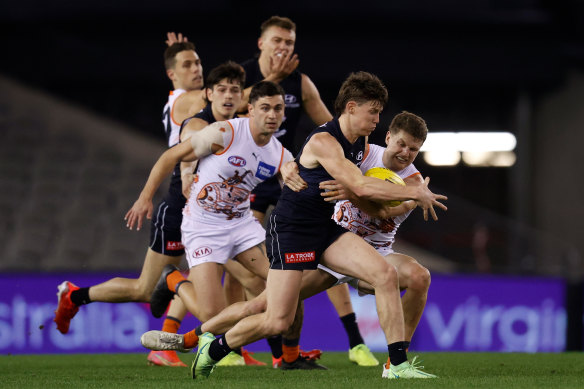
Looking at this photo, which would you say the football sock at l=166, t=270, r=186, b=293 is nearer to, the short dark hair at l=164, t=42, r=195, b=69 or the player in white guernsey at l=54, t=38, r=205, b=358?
the player in white guernsey at l=54, t=38, r=205, b=358

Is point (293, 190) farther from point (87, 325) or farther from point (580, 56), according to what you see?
point (580, 56)

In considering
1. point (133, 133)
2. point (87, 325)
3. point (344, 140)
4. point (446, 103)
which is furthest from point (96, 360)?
point (446, 103)

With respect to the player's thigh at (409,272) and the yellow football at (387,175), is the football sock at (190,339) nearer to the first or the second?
the player's thigh at (409,272)

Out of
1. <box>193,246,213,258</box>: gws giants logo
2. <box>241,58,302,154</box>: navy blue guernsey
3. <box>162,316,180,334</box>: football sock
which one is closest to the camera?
<box>193,246,213,258</box>: gws giants logo

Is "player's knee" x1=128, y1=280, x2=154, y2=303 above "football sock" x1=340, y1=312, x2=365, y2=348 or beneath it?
above

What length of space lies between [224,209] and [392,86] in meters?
10.4

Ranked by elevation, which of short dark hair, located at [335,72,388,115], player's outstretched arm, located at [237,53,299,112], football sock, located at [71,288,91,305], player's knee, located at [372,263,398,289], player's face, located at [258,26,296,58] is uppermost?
player's face, located at [258,26,296,58]

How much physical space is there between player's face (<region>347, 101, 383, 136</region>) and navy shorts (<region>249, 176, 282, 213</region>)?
6.14 feet

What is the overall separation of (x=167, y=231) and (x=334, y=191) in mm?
2226

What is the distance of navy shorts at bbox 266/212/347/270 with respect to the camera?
6367 millimetres

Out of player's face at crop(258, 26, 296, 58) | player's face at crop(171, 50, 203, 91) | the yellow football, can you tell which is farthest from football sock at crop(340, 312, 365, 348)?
player's face at crop(171, 50, 203, 91)

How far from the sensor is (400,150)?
22.5 feet

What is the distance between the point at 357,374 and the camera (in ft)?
22.8

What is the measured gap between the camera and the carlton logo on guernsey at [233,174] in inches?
285
